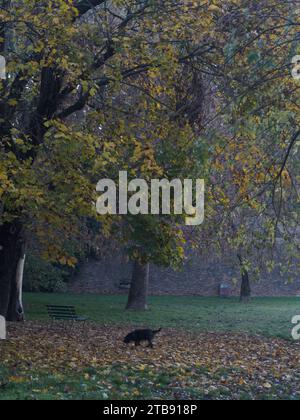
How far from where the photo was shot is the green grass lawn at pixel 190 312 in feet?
74.6

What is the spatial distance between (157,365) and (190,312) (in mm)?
15526

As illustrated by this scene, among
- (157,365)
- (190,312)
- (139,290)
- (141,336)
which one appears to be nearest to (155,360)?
(157,365)

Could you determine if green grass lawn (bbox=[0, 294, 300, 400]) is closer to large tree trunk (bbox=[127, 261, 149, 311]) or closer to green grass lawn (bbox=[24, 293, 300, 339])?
green grass lawn (bbox=[24, 293, 300, 339])

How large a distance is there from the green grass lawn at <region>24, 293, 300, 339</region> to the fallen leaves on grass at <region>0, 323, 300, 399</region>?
13.0ft

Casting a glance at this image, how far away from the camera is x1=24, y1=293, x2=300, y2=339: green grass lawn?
74.6ft

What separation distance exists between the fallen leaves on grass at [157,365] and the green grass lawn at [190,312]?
3948 millimetres

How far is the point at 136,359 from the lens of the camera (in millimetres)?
13516

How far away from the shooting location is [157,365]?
41.7 ft

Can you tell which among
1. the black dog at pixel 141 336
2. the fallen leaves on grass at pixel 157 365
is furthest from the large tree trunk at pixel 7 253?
the black dog at pixel 141 336

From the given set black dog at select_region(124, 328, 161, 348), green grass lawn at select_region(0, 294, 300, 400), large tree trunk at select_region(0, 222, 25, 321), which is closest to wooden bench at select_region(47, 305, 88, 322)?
green grass lawn at select_region(0, 294, 300, 400)

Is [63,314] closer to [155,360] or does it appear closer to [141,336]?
[141,336]

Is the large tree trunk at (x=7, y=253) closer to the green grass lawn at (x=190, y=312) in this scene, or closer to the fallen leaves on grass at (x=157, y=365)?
the fallen leaves on grass at (x=157, y=365)

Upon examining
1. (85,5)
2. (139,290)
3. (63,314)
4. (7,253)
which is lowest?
(63,314)
